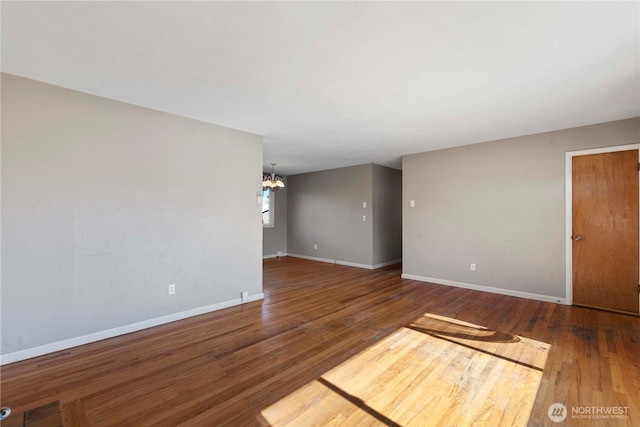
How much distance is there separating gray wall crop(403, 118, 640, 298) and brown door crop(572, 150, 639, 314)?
17 centimetres

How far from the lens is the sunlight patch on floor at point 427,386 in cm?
175

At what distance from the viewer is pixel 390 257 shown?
7.07 meters

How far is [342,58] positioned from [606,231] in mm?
4172

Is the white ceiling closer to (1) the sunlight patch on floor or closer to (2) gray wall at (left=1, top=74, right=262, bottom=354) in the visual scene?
(2) gray wall at (left=1, top=74, right=262, bottom=354)

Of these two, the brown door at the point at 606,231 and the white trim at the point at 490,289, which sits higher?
the brown door at the point at 606,231

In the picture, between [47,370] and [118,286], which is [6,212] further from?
[47,370]

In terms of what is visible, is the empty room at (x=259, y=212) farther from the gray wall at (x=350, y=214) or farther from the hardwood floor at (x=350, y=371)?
the gray wall at (x=350, y=214)

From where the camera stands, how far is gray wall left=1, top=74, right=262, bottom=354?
2447mm

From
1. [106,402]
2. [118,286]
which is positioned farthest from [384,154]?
[106,402]

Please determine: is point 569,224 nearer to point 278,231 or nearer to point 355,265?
point 355,265

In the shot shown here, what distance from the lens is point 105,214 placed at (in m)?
2.88

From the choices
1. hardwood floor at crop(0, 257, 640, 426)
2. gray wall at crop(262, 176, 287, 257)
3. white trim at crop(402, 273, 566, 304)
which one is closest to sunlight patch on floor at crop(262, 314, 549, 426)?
hardwood floor at crop(0, 257, 640, 426)

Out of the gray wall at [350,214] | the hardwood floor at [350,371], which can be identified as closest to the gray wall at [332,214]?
the gray wall at [350,214]

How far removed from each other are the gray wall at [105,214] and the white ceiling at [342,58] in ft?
1.03
